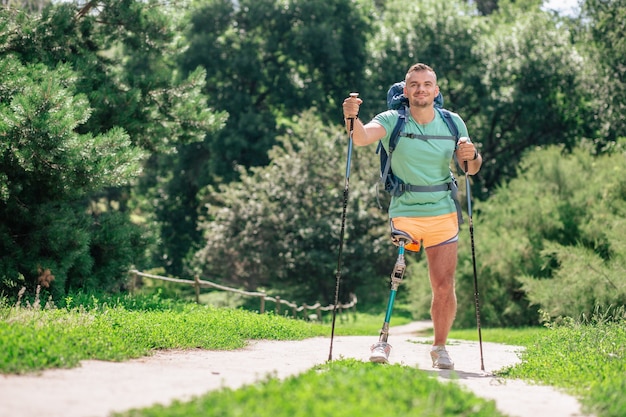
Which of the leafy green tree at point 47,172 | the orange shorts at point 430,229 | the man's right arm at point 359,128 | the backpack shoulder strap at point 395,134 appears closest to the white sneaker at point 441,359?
the orange shorts at point 430,229

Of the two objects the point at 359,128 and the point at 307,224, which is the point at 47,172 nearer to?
the point at 359,128

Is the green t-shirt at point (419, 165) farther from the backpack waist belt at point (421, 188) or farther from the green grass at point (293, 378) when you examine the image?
the green grass at point (293, 378)

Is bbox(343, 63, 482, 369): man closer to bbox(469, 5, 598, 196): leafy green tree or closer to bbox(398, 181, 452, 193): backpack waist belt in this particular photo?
bbox(398, 181, 452, 193): backpack waist belt

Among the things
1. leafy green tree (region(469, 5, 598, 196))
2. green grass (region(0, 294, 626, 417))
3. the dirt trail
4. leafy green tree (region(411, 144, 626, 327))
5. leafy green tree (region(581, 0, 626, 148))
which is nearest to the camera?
green grass (region(0, 294, 626, 417))

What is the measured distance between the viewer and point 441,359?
7738 mm

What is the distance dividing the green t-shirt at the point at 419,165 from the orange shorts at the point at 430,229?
0.05 m

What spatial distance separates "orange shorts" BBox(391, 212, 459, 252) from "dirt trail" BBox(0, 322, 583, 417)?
1253 mm

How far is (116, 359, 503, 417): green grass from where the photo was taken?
167 inches

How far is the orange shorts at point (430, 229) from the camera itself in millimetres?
7934

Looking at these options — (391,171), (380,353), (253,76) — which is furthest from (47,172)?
(253,76)

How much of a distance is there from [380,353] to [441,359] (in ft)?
2.83

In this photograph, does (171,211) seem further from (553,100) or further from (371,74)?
(553,100)

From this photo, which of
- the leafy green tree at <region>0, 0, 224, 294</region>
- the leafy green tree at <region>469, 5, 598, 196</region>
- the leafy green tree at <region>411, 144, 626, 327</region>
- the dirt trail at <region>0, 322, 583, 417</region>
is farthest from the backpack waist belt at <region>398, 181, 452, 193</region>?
the leafy green tree at <region>469, 5, 598, 196</region>

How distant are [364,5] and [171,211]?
44.5ft
